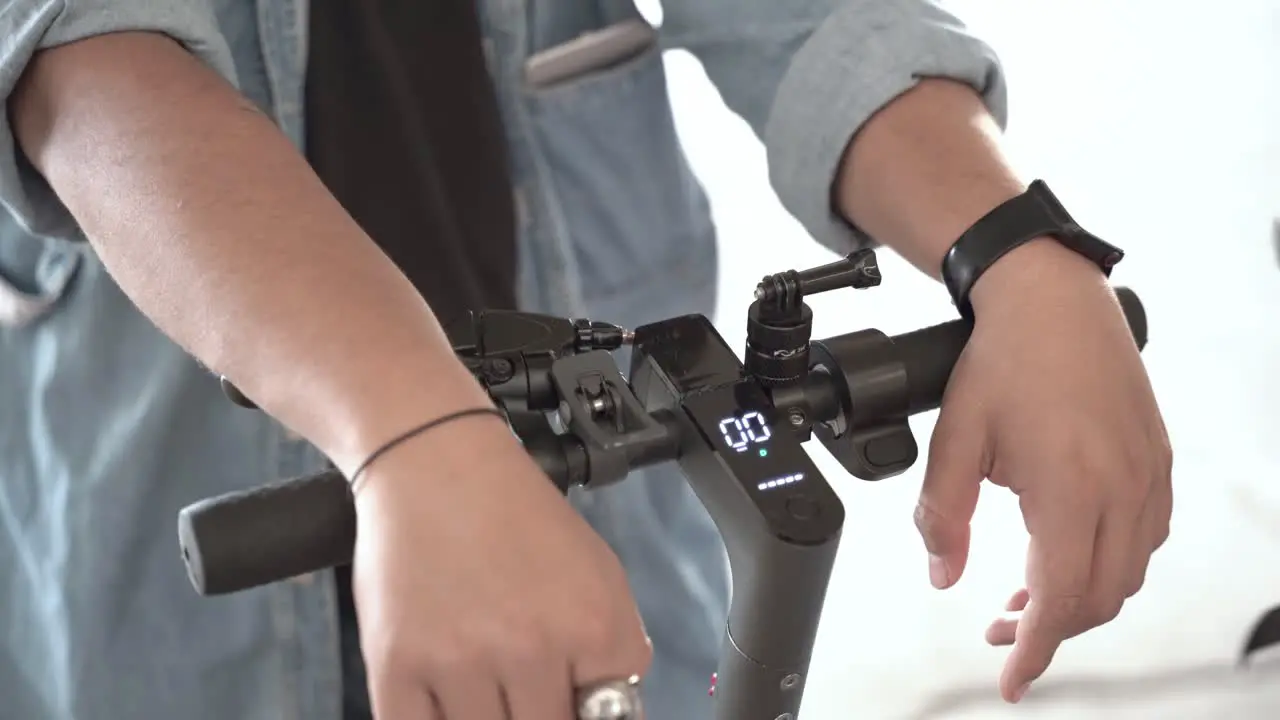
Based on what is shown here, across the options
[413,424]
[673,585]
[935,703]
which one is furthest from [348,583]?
[935,703]

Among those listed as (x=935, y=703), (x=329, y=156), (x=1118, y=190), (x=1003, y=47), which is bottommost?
(x=935, y=703)

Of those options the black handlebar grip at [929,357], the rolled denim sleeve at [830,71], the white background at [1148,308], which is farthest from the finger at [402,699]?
the white background at [1148,308]

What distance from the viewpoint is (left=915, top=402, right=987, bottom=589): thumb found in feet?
1.63

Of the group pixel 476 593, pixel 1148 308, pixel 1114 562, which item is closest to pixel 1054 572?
Result: pixel 1114 562

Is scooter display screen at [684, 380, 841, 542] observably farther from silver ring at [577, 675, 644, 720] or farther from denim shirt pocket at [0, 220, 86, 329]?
denim shirt pocket at [0, 220, 86, 329]

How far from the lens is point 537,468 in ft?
1.29

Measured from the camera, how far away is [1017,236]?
0.51 meters

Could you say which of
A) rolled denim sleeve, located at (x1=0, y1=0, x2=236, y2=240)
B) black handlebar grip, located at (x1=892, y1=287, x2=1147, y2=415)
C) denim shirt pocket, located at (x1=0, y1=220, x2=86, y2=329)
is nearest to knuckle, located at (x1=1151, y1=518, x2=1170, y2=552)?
black handlebar grip, located at (x1=892, y1=287, x2=1147, y2=415)

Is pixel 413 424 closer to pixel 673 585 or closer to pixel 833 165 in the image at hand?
pixel 833 165

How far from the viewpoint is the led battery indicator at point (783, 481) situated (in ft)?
1.37

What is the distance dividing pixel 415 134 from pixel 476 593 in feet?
1.14

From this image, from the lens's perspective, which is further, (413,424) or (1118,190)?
(1118,190)

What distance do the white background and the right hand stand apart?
0.71 metres

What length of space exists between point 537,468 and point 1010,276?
0.76ft
